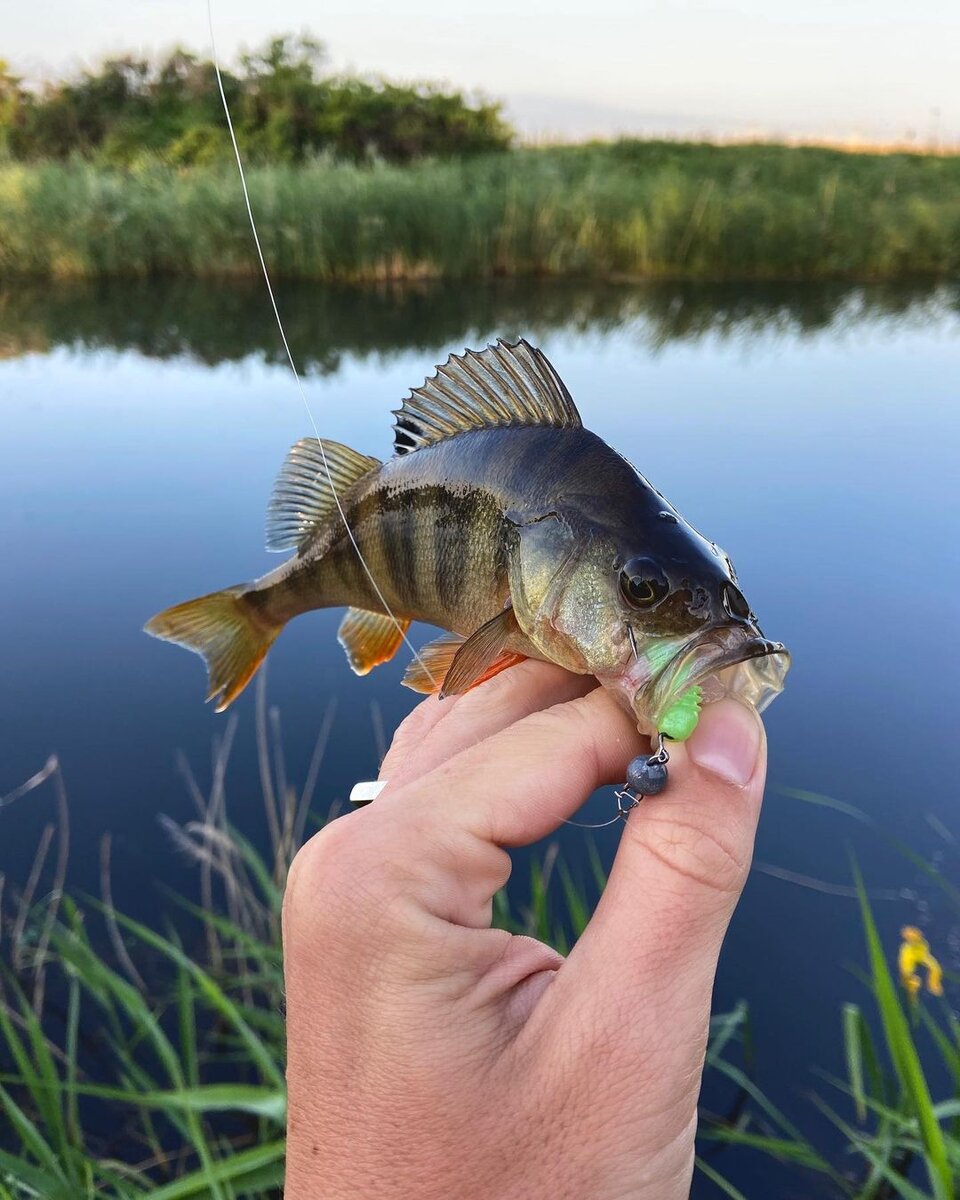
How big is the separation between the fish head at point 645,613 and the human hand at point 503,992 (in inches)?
3.4

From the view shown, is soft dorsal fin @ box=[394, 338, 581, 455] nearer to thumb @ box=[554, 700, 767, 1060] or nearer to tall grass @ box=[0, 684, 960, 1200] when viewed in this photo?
thumb @ box=[554, 700, 767, 1060]

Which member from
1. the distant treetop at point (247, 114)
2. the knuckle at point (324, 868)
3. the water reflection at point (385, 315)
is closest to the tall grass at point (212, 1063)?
the knuckle at point (324, 868)

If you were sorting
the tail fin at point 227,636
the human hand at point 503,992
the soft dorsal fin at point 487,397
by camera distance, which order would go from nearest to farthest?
the human hand at point 503,992, the soft dorsal fin at point 487,397, the tail fin at point 227,636

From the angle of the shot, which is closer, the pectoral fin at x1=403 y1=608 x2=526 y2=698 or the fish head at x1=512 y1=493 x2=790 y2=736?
the fish head at x1=512 y1=493 x2=790 y2=736

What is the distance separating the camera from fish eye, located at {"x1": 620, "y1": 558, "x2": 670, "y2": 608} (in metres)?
1.21

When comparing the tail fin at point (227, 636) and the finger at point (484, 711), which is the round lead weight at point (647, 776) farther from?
the tail fin at point (227, 636)

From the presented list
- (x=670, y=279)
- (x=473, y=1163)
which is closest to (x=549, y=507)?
(x=473, y=1163)

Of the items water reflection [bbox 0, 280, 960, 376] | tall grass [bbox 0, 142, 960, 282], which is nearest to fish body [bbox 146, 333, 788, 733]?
water reflection [bbox 0, 280, 960, 376]

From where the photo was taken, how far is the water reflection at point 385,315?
9.99 meters

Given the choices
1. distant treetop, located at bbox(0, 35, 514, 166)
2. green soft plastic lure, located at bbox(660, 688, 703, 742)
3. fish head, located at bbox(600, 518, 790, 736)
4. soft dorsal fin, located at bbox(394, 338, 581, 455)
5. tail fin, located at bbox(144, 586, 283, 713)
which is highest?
distant treetop, located at bbox(0, 35, 514, 166)

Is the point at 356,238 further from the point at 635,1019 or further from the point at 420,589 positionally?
the point at 635,1019

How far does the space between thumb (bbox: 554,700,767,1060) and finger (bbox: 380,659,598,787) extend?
0.94 ft

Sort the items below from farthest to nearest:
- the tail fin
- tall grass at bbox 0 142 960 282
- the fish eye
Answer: tall grass at bbox 0 142 960 282, the tail fin, the fish eye

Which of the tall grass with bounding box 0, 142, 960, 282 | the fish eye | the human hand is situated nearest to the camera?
the human hand
